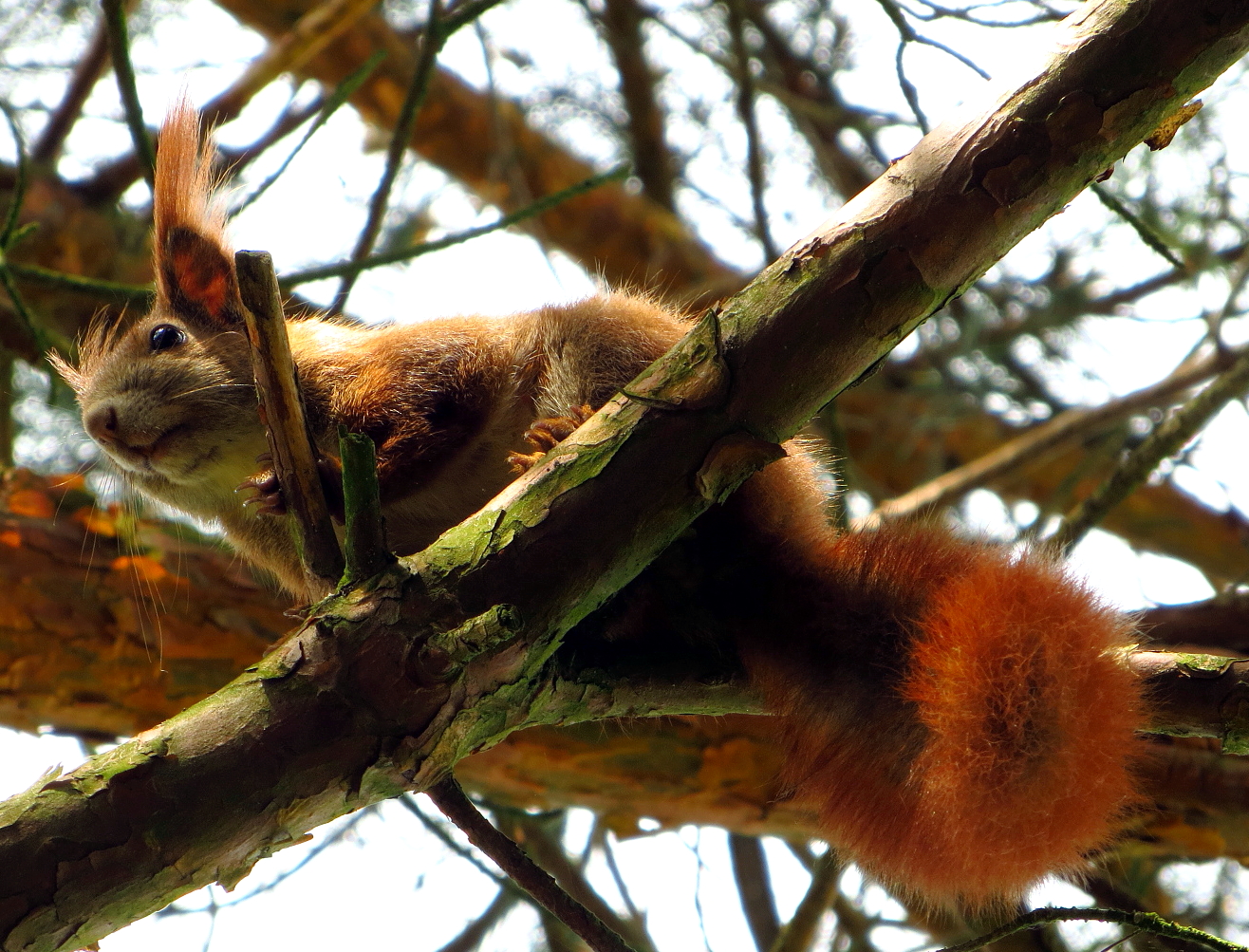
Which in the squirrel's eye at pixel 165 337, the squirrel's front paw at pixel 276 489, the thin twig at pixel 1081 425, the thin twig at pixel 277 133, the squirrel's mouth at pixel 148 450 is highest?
the thin twig at pixel 277 133

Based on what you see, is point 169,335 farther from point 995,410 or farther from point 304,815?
point 995,410

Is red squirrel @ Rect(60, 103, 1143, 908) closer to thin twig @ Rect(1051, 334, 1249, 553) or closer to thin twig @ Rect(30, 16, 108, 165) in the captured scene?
thin twig @ Rect(1051, 334, 1249, 553)

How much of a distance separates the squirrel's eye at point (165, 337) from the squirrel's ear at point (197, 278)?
0.36 feet

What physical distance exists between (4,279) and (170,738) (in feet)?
6.25

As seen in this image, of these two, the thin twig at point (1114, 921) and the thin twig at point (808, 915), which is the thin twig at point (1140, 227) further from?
the thin twig at point (808, 915)

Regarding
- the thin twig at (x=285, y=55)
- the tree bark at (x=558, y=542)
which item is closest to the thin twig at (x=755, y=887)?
the tree bark at (x=558, y=542)

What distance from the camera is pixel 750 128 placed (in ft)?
13.5

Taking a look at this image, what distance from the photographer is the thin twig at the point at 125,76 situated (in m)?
2.89

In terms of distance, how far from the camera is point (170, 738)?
157cm

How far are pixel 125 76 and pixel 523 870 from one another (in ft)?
8.14

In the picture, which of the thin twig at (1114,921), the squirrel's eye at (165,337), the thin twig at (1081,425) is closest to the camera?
the thin twig at (1114,921)

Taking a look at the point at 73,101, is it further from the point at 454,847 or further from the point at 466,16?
the point at 454,847

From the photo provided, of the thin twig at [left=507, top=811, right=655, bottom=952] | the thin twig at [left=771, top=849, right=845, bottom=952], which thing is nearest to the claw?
the thin twig at [left=507, top=811, right=655, bottom=952]

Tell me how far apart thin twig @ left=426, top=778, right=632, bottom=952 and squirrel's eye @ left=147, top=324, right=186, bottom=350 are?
5.08ft
